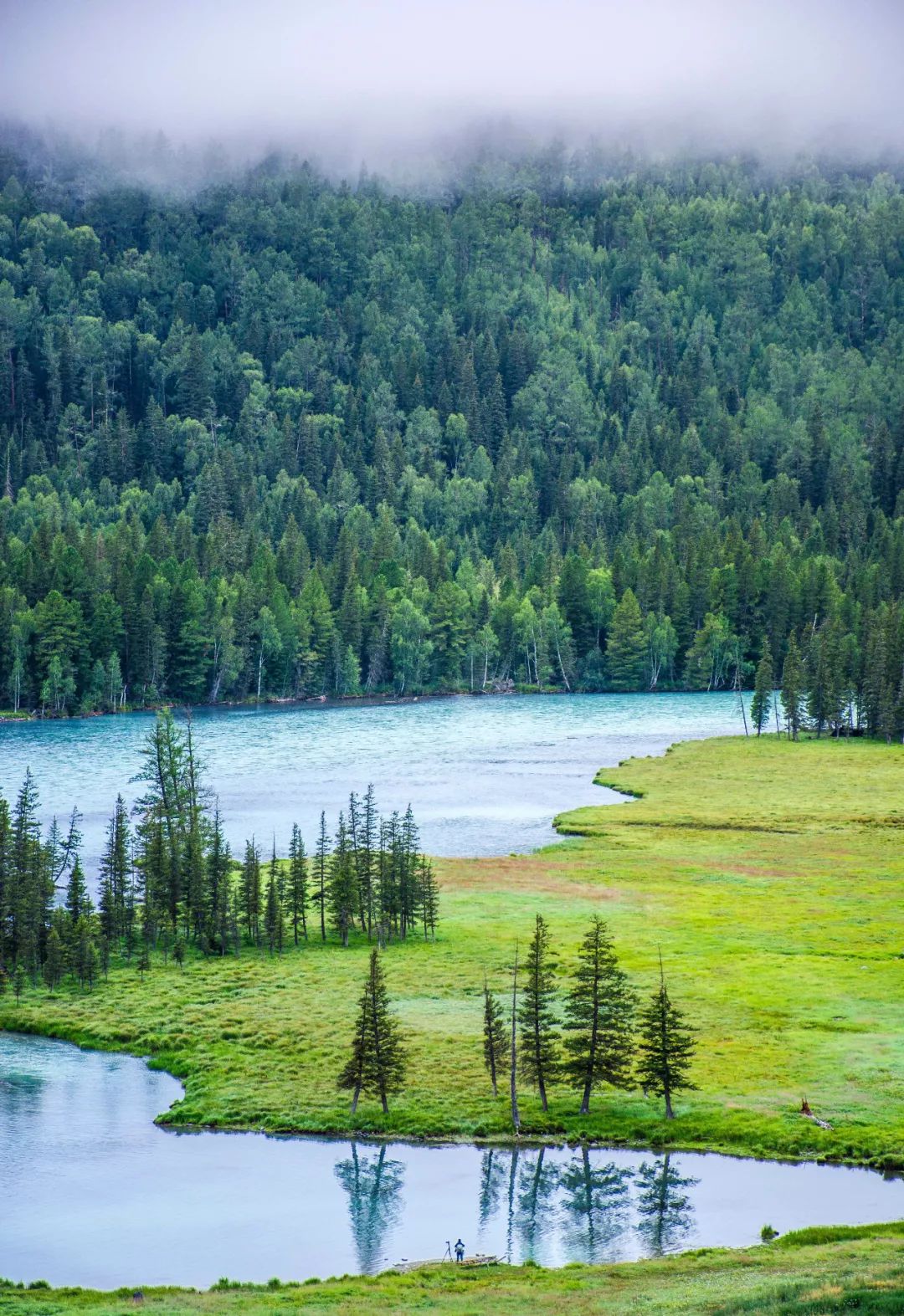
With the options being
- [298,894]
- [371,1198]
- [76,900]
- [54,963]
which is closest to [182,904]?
[298,894]

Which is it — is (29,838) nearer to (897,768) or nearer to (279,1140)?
(279,1140)

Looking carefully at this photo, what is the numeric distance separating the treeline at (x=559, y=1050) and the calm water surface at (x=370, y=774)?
50.3 metres

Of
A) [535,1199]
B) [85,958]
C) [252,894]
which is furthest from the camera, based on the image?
[252,894]

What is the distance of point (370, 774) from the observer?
6284 inches

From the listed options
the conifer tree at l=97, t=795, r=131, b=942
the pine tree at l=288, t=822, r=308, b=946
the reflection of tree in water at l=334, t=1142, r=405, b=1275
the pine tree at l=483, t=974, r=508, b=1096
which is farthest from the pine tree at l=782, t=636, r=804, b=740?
the reflection of tree in water at l=334, t=1142, r=405, b=1275

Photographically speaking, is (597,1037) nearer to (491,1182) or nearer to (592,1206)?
(491,1182)

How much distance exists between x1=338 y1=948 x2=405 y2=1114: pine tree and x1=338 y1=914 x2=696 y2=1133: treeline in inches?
1.4

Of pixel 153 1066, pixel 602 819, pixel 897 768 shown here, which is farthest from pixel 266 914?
pixel 897 768

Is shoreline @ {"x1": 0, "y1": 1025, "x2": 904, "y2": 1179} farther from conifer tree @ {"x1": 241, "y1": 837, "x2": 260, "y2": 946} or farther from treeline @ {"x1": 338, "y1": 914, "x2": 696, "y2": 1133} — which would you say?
conifer tree @ {"x1": 241, "y1": 837, "x2": 260, "y2": 946}

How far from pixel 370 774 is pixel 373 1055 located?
310ft

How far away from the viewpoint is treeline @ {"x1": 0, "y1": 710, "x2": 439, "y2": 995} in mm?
86562

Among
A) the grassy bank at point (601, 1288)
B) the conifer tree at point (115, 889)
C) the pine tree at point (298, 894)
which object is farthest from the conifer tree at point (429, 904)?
the grassy bank at point (601, 1288)

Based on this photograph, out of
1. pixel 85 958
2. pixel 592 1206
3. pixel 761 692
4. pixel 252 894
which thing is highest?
pixel 761 692

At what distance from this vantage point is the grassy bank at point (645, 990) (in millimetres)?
63531
